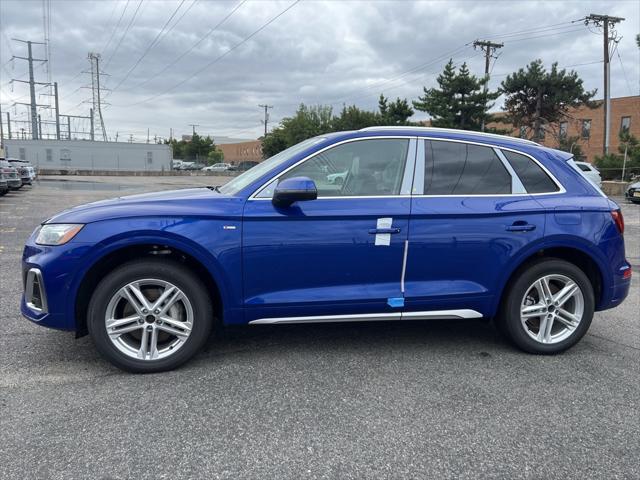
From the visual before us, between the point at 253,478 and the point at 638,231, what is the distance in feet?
41.0

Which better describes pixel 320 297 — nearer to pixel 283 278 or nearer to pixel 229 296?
pixel 283 278

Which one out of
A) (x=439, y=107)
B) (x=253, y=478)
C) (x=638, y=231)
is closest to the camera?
(x=253, y=478)

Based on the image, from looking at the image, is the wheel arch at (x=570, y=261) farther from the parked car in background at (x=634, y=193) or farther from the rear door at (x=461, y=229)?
the parked car in background at (x=634, y=193)

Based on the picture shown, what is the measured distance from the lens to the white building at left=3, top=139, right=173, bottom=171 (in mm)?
56625

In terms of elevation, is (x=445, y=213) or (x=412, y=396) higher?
(x=445, y=213)

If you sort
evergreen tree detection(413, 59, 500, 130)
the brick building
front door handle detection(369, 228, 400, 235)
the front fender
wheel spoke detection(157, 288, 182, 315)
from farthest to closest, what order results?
the brick building, evergreen tree detection(413, 59, 500, 130), front door handle detection(369, 228, 400, 235), wheel spoke detection(157, 288, 182, 315), the front fender

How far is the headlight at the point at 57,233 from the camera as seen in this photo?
3242 mm

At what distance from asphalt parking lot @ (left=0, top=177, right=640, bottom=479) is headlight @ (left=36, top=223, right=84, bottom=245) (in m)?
0.91

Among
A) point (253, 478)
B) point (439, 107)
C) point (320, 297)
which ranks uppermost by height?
point (439, 107)

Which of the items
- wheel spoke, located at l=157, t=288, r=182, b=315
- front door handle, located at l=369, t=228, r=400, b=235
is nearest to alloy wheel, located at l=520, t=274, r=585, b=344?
front door handle, located at l=369, t=228, r=400, b=235

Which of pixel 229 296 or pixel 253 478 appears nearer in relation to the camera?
pixel 253 478

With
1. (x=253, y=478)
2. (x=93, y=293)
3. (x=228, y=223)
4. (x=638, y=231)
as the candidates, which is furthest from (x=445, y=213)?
(x=638, y=231)

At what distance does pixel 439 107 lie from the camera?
34125mm

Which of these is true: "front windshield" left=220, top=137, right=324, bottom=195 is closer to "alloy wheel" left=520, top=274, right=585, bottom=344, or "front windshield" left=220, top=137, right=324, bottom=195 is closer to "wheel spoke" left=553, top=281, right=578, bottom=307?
"alloy wheel" left=520, top=274, right=585, bottom=344
